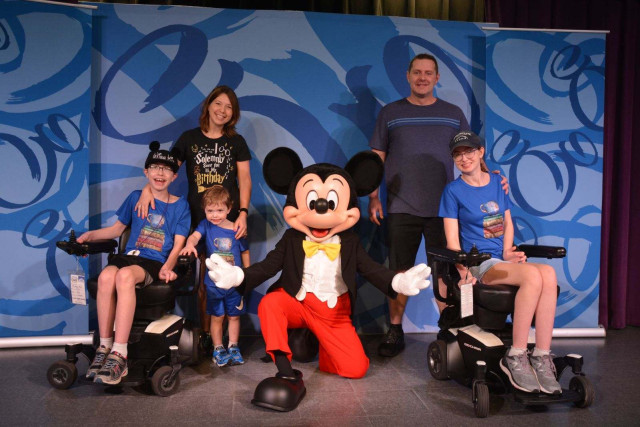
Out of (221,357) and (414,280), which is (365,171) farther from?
(221,357)

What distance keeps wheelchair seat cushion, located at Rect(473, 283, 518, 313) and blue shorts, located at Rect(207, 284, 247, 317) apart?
1495mm

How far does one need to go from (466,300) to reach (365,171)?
1.00 metres

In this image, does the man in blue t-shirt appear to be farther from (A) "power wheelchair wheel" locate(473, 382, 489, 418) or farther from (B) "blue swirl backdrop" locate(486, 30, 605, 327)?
(A) "power wheelchair wheel" locate(473, 382, 489, 418)

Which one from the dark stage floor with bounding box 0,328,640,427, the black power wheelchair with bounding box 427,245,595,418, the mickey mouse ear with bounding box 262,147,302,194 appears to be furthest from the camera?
the mickey mouse ear with bounding box 262,147,302,194

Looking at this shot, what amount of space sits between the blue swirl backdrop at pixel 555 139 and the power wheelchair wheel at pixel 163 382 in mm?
2806

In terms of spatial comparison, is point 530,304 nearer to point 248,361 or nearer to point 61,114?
point 248,361

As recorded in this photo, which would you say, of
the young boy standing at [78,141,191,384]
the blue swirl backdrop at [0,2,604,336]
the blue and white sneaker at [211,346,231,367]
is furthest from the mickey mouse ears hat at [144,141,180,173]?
the blue and white sneaker at [211,346,231,367]

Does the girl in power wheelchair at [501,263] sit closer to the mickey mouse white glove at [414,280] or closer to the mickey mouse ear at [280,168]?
the mickey mouse white glove at [414,280]

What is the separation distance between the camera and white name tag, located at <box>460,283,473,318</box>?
3.06m

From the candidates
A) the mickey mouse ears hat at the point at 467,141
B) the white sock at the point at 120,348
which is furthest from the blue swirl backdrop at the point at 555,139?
the white sock at the point at 120,348

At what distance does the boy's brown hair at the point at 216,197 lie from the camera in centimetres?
370

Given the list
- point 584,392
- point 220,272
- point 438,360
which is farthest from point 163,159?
point 584,392

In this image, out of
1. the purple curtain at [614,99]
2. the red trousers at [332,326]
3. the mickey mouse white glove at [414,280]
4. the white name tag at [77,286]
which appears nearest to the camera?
the mickey mouse white glove at [414,280]

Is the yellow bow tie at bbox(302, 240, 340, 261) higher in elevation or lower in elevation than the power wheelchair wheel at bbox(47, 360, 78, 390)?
higher
